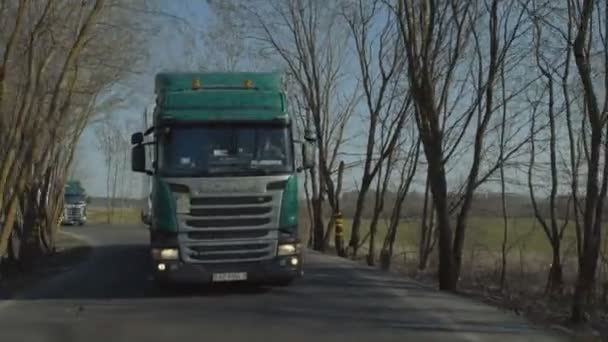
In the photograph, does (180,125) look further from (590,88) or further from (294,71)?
(294,71)

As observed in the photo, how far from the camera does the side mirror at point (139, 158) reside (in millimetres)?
16281

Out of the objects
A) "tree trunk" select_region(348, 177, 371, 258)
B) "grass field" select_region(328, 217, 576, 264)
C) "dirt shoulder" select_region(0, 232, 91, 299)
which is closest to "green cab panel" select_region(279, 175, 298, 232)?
"dirt shoulder" select_region(0, 232, 91, 299)

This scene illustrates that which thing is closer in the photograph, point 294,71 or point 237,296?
point 237,296

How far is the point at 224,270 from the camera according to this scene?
15.8m

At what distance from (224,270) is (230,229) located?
28.1 inches

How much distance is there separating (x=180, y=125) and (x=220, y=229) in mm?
1832

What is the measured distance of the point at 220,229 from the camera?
15.6 metres

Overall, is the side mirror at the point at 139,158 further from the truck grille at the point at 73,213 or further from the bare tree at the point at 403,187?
the truck grille at the point at 73,213

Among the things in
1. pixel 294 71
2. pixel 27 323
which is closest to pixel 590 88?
pixel 27 323

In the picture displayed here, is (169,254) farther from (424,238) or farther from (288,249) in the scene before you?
(424,238)

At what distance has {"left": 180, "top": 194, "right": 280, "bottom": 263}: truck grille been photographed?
15555 mm

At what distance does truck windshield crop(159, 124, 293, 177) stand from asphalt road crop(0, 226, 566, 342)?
2.17m

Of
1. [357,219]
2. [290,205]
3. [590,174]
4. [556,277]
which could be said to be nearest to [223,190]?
[290,205]

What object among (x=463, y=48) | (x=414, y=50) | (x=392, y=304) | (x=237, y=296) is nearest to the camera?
(x=392, y=304)
